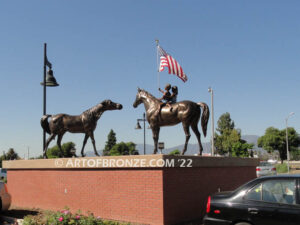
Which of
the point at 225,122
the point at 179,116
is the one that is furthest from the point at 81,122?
the point at 225,122

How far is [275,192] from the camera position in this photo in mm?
6312

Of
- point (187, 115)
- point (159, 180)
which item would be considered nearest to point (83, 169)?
point (159, 180)

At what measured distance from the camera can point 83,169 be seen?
1055 centimetres

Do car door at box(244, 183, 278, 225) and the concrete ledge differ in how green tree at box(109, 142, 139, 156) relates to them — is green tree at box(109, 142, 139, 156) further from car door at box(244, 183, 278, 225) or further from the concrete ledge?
car door at box(244, 183, 278, 225)

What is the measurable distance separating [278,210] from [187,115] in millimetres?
4606

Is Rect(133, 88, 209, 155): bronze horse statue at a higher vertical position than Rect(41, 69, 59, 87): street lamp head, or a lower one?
lower

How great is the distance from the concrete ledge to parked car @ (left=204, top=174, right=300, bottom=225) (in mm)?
2225

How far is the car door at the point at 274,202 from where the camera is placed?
19.4 ft

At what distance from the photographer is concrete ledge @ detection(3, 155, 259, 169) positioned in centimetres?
873

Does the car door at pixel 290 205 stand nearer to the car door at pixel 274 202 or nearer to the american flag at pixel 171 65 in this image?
the car door at pixel 274 202

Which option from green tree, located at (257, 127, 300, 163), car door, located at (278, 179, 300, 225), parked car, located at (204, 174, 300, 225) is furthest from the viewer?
green tree, located at (257, 127, 300, 163)

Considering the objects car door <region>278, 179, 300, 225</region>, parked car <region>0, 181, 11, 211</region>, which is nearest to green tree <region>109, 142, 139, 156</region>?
parked car <region>0, 181, 11, 211</region>

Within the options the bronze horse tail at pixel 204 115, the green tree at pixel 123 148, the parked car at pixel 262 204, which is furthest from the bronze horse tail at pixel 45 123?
the green tree at pixel 123 148

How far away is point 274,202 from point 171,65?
23.7ft
